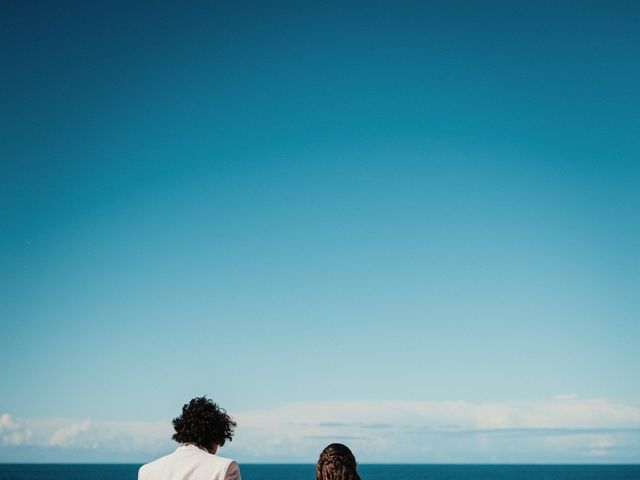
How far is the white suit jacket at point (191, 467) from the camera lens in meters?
4.13

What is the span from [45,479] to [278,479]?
137 feet

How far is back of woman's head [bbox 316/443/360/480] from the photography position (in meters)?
4.44

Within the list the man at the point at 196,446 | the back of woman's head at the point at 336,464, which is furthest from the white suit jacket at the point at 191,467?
the back of woman's head at the point at 336,464

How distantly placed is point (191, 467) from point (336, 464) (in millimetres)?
850

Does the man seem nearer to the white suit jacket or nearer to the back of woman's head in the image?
the white suit jacket

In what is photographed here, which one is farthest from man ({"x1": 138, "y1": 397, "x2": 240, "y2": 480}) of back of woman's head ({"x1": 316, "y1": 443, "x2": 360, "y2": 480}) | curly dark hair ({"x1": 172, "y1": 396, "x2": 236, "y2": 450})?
back of woman's head ({"x1": 316, "y1": 443, "x2": 360, "y2": 480})

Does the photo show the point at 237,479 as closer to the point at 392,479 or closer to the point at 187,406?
the point at 187,406

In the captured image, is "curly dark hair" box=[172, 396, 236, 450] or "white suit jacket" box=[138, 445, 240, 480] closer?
"white suit jacket" box=[138, 445, 240, 480]

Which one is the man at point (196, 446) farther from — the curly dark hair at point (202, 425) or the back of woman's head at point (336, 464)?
the back of woman's head at point (336, 464)

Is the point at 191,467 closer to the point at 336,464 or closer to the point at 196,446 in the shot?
the point at 196,446

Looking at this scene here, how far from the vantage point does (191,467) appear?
4281 mm

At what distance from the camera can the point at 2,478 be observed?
433 feet

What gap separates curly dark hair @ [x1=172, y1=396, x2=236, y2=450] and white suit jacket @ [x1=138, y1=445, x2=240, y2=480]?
0.08 metres

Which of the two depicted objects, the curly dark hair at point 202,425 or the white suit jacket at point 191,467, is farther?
the curly dark hair at point 202,425
